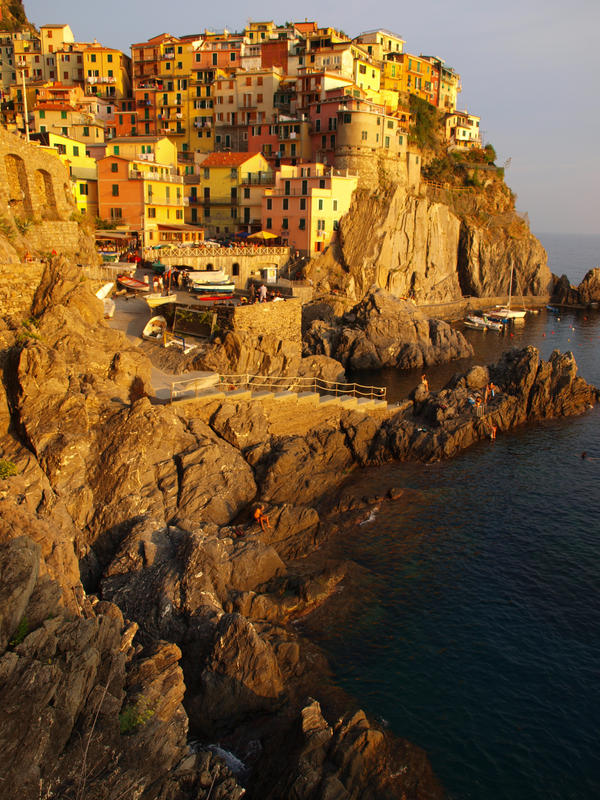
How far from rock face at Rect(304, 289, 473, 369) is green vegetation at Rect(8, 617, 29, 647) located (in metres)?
39.5

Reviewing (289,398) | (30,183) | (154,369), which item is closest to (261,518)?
(289,398)

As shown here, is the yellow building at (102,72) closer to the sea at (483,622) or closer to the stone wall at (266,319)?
the stone wall at (266,319)

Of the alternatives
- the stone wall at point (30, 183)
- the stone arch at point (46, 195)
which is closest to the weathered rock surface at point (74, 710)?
the stone wall at point (30, 183)

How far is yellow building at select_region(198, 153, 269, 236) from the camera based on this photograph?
70.8 meters

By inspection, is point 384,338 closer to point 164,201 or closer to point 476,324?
point 476,324

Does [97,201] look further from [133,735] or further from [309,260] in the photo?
[133,735]

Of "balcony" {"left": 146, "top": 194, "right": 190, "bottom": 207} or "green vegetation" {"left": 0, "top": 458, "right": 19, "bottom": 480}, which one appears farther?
"balcony" {"left": 146, "top": 194, "right": 190, "bottom": 207}

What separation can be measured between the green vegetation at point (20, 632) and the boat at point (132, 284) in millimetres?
32958

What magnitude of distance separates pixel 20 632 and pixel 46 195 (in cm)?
3545

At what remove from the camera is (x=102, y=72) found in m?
90.3

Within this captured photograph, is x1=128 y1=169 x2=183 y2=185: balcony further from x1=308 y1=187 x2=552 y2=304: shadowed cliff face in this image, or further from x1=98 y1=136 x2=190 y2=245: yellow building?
x1=308 y1=187 x2=552 y2=304: shadowed cliff face

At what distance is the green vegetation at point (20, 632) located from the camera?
1186 cm

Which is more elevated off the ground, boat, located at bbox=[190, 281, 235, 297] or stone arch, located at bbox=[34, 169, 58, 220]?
stone arch, located at bbox=[34, 169, 58, 220]

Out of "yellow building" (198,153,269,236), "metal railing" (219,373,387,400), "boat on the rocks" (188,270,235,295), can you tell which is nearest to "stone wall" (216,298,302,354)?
"metal railing" (219,373,387,400)
